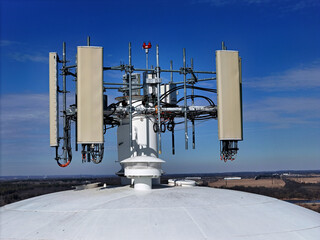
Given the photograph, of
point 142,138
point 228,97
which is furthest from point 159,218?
point 228,97

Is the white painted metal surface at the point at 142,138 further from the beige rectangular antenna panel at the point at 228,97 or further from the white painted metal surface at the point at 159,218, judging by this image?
the beige rectangular antenna panel at the point at 228,97

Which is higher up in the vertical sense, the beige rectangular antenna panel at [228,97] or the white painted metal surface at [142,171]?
the beige rectangular antenna panel at [228,97]

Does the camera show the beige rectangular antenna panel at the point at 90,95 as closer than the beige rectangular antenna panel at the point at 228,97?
Yes

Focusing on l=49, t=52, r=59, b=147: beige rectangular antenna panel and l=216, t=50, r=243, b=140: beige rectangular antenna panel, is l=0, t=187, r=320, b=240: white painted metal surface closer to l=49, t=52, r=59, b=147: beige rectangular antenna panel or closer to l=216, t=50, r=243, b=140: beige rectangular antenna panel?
l=216, t=50, r=243, b=140: beige rectangular antenna panel

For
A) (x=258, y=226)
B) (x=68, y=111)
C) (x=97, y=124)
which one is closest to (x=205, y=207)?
(x=258, y=226)

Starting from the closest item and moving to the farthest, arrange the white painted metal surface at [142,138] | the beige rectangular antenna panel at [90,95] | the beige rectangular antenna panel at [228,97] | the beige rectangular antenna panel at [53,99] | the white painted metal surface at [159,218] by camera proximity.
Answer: the white painted metal surface at [159,218] < the beige rectangular antenna panel at [90,95] < the beige rectangular antenna panel at [228,97] < the beige rectangular antenna panel at [53,99] < the white painted metal surface at [142,138]

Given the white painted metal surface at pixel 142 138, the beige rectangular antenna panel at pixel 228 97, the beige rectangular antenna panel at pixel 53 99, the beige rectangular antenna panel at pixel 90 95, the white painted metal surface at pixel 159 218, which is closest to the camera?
the white painted metal surface at pixel 159 218

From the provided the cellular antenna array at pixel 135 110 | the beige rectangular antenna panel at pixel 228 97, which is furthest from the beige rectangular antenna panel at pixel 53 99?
the beige rectangular antenna panel at pixel 228 97

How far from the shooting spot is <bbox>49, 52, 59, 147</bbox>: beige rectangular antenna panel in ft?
68.4

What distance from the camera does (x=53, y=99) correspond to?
21062mm

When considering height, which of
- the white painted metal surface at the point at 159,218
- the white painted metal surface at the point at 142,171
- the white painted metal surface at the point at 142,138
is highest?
the white painted metal surface at the point at 142,138

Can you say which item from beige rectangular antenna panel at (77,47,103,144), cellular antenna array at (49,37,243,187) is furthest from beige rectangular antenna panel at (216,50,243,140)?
beige rectangular antenna panel at (77,47,103,144)

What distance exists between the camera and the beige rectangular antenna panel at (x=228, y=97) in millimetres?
20109

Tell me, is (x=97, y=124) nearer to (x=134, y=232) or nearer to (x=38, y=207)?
(x=38, y=207)
